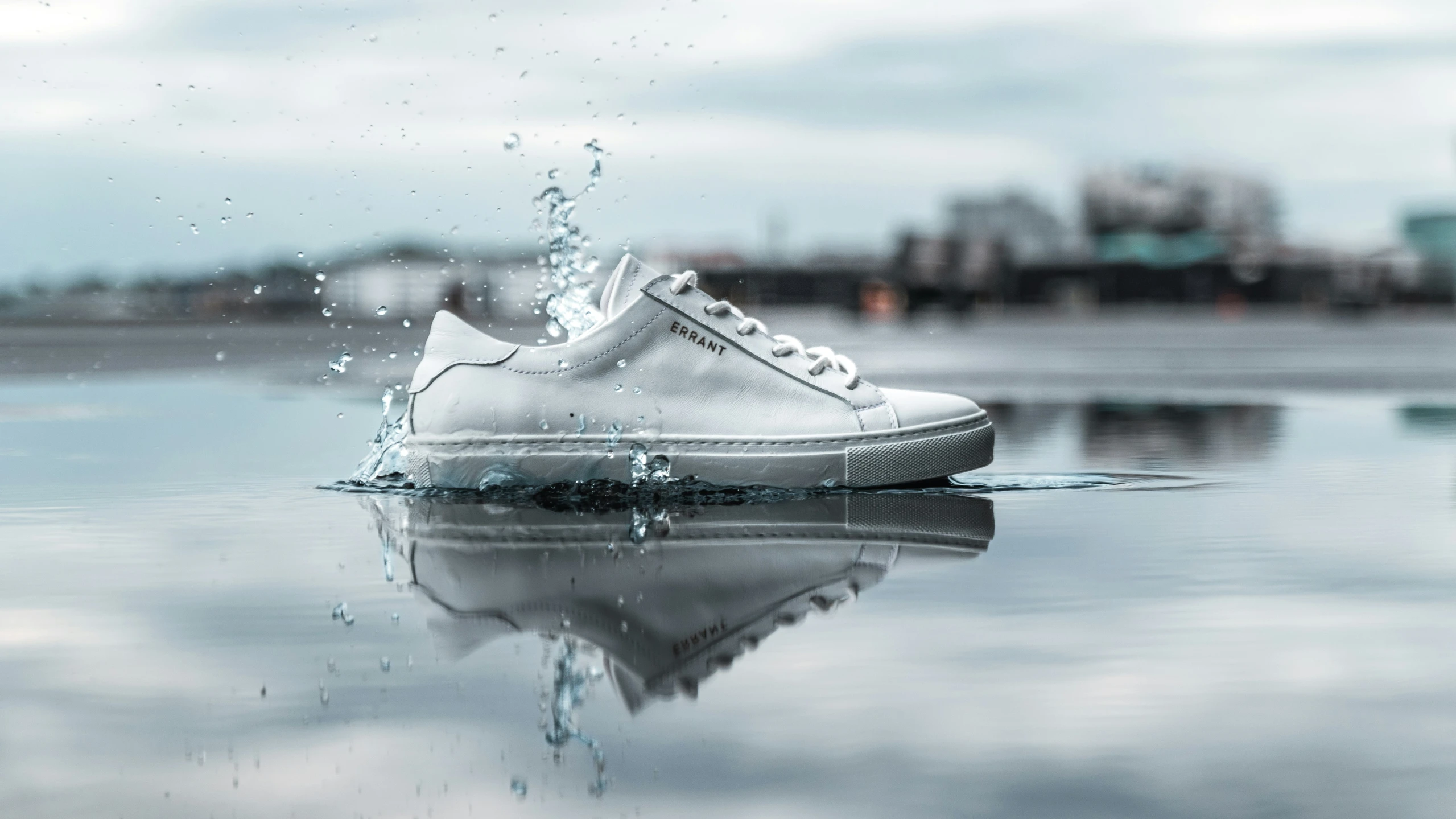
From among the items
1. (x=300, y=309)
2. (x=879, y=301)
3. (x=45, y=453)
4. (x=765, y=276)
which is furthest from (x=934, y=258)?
(x=45, y=453)

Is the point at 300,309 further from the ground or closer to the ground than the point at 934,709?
further from the ground

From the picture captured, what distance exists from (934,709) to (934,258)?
88669 millimetres

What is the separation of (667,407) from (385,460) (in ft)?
2.60

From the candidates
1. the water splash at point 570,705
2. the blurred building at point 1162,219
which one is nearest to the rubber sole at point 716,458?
the water splash at point 570,705

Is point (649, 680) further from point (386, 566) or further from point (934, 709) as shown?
point (386, 566)

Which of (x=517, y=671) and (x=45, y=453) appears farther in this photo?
(x=45, y=453)

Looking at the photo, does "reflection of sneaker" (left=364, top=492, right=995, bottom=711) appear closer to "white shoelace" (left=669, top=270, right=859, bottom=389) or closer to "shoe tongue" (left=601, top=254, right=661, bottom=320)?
"white shoelace" (left=669, top=270, right=859, bottom=389)

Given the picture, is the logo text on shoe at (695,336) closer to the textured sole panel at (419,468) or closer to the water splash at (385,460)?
the textured sole panel at (419,468)

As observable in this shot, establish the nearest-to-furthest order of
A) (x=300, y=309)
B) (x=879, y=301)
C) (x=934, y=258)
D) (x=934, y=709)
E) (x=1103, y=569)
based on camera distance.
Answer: (x=934, y=709) → (x=1103, y=569) → (x=879, y=301) → (x=300, y=309) → (x=934, y=258)

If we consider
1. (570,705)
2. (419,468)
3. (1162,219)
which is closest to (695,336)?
(419,468)

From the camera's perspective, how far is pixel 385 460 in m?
3.71

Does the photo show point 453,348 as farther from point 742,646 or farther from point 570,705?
point 570,705

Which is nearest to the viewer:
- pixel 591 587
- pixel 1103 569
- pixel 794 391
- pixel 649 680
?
pixel 649 680

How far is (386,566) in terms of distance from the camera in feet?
7.99
